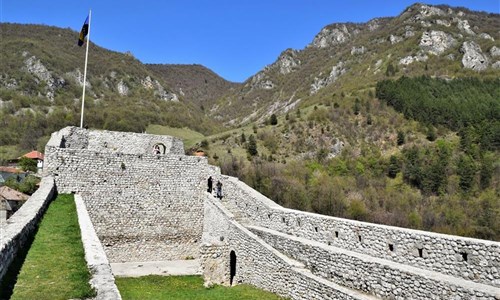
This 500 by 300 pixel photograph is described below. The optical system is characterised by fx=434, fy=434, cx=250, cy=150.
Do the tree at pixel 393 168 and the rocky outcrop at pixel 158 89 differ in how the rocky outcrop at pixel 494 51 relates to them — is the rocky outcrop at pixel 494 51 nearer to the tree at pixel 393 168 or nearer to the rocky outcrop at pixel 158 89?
the tree at pixel 393 168

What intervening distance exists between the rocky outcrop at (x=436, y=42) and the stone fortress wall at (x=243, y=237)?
11822 centimetres

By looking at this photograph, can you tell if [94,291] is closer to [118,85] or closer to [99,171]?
[99,171]

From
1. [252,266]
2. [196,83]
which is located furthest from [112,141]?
[196,83]

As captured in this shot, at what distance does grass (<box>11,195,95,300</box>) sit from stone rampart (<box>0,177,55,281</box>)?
0.24 meters

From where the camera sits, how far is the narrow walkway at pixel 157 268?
664 inches

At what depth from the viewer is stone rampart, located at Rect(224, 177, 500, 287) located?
9336mm

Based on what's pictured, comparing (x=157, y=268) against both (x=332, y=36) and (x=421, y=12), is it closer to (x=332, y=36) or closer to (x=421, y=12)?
(x=421, y=12)

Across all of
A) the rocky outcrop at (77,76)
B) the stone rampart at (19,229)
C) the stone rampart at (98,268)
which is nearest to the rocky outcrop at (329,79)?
the rocky outcrop at (77,76)

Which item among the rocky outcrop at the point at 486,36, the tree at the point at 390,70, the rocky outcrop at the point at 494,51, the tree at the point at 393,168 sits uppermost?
the rocky outcrop at the point at 486,36

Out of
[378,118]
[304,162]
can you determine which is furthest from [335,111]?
[304,162]

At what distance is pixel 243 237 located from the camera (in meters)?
15.2

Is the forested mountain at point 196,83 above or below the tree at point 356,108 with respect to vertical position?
above

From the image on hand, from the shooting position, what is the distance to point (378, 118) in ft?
290

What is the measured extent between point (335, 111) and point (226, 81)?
114 meters
